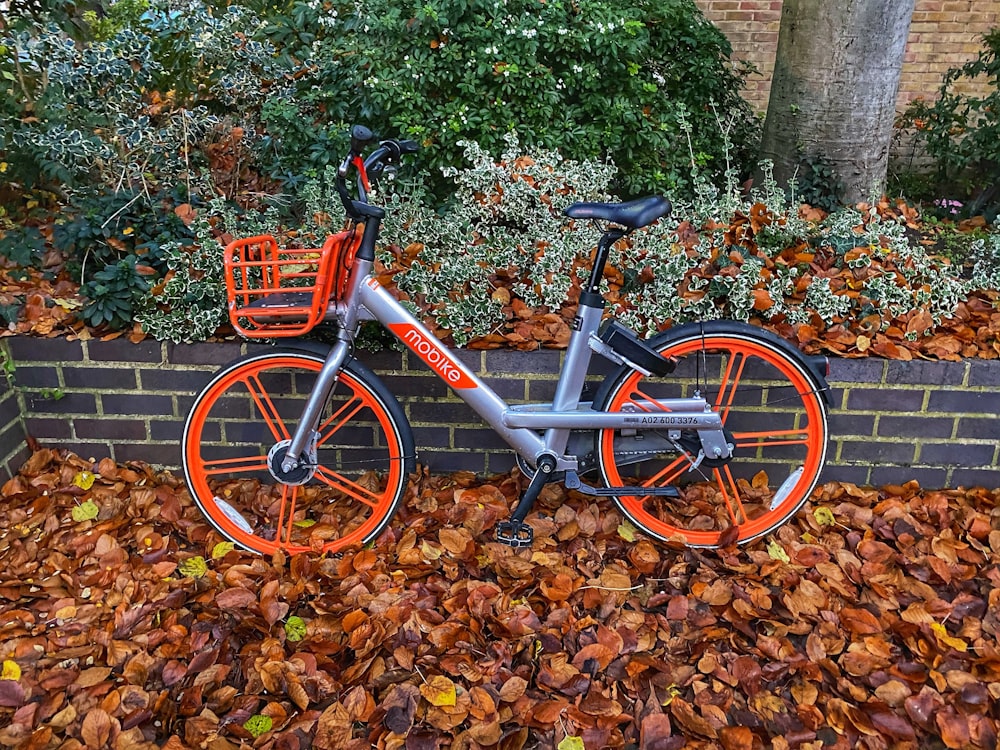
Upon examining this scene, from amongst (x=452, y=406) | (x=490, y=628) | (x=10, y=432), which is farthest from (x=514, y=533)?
(x=10, y=432)

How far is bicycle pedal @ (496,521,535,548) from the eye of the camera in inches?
95.8

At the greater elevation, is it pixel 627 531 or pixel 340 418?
pixel 340 418

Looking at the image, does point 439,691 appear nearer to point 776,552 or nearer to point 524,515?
point 524,515

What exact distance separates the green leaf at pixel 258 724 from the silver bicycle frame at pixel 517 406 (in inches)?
30.3

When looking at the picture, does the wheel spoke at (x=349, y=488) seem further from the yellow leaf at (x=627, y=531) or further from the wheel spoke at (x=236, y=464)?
the yellow leaf at (x=627, y=531)

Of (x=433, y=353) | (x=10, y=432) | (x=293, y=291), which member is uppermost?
(x=293, y=291)

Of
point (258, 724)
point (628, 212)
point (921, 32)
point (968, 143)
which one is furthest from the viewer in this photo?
point (921, 32)

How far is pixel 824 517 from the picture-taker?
103 inches

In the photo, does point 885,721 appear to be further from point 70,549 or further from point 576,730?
point 70,549

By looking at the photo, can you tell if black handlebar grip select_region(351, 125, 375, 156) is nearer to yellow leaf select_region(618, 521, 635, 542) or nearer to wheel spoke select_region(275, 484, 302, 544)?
wheel spoke select_region(275, 484, 302, 544)

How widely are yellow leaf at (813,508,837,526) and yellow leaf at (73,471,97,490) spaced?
2.59 meters

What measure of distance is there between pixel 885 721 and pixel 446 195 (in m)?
2.73

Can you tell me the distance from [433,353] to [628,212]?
0.72m

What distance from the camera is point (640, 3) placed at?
150 inches
